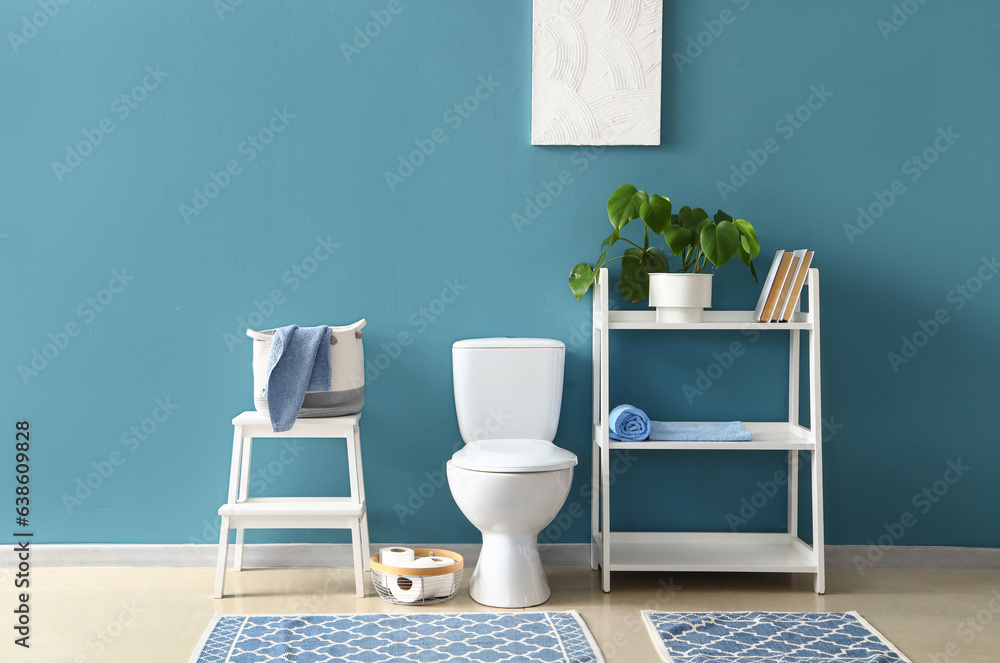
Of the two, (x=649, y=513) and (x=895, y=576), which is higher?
(x=649, y=513)

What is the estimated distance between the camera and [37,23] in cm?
251

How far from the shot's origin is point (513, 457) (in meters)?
2.18

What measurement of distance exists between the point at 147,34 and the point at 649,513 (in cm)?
224

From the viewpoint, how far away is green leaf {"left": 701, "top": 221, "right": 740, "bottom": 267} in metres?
2.25

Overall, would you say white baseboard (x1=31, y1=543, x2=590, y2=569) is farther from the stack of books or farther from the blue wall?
the stack of books

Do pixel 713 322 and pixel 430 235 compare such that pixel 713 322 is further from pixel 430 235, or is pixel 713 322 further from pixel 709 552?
pixel 430 235

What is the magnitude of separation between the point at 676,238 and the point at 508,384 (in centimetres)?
67

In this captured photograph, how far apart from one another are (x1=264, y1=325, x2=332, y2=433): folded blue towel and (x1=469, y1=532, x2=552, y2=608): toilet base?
668mm

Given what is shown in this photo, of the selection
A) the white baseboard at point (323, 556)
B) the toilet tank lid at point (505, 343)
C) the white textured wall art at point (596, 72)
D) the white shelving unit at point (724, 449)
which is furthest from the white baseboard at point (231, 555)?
the white textured wall art at point (596, 72)

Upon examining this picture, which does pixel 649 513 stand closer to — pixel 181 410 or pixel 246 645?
pixel 246 645

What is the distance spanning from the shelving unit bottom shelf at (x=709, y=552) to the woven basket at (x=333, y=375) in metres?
0.92

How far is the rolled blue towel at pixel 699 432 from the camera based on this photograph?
Answer: 2.35m

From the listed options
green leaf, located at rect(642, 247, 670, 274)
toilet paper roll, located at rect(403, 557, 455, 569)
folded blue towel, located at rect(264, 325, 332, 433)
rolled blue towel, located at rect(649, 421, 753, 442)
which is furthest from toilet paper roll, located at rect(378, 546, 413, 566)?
green leaf, located at rect(642, 247, 670, 274)

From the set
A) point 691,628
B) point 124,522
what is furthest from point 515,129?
point 124,522
